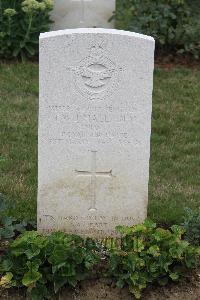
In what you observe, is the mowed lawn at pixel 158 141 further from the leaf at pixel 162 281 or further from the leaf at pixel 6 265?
the leaf at pixel 162 281

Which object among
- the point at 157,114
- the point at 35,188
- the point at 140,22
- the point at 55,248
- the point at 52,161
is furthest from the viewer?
the point at 140,22

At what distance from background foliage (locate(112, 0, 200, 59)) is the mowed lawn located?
50cm

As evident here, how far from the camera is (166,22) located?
9.29 m

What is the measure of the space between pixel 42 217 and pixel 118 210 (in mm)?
507

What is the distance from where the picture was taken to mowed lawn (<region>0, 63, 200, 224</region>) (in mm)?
5887

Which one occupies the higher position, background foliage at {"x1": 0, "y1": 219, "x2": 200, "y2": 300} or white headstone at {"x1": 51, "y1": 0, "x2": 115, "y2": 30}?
white headstone at {"x1": 51, "y1": 0, "x2": 115, "y2": 30}

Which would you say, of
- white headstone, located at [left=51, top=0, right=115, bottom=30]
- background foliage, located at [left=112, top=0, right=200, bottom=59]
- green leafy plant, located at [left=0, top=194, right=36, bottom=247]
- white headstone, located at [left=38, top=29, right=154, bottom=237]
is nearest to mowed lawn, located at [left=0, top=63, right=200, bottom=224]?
green leafy plant, located at [left=0, top=194, right=36, bottom=247]

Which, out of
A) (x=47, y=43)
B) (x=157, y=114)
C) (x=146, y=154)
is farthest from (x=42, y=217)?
(x=157, y=114)

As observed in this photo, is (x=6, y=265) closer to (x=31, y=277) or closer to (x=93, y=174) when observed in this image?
(x=31, y=277)

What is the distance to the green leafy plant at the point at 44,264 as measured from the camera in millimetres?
4574

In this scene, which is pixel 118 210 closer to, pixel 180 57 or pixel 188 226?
pixel 188 226

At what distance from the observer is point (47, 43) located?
4812 mm

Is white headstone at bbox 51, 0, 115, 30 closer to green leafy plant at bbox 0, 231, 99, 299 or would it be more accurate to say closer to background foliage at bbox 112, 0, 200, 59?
background foliage at bbox 112, 0, 200, 59

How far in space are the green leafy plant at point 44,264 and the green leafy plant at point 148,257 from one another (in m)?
0.19
